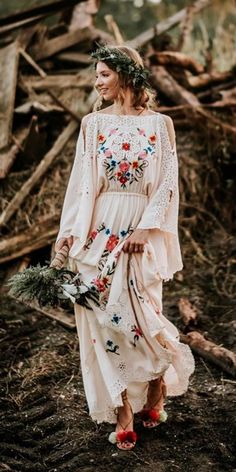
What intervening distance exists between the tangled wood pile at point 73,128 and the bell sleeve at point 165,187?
2295 mm

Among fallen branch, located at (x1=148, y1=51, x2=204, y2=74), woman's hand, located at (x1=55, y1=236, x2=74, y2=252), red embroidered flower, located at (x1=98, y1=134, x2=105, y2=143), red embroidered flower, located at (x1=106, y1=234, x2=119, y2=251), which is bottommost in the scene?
woman's hand, located at (x1=55, y1=236, x2=74, y2=252)

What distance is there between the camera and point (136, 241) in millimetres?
3465

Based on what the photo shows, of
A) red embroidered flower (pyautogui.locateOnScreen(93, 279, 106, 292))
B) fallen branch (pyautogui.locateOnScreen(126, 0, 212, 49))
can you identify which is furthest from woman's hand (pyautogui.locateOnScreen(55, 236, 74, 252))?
fallen branch (pyautogui.locateOnScreen(126, 0, 212, 49))

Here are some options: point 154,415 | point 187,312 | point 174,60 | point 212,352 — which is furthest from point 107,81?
point 174,60

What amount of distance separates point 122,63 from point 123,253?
102 centimetres

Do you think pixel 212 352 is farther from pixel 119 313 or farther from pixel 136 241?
pixel 136 241

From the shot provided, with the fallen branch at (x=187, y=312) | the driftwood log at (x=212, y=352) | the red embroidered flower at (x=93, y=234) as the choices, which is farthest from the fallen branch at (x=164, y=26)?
the red embroidered flower at (x=93, y=234)

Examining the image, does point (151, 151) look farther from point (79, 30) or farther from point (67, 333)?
point (79, 30)

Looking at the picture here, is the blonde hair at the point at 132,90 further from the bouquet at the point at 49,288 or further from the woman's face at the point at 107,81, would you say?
the bouquet at the point at 49,288

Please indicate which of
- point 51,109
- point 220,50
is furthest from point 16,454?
point 220,50

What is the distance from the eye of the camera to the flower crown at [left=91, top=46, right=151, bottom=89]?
3533 millimetres

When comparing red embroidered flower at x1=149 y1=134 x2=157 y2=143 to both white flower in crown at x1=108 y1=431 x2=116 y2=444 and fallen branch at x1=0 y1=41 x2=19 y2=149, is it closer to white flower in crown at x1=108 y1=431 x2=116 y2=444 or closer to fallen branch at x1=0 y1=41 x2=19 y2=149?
white flower in crown at x1=108 y1=431 x2=116 y2=444

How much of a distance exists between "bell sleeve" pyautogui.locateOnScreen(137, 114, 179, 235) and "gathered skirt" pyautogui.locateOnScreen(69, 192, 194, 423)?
75 mm

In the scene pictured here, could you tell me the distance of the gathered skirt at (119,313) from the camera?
137 inches
